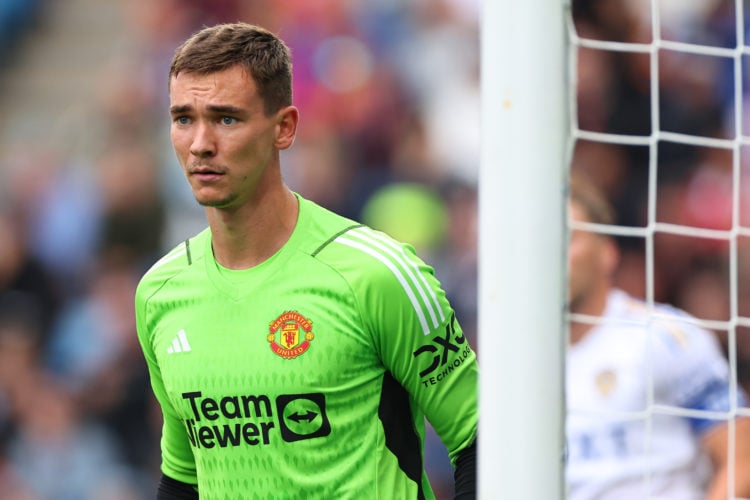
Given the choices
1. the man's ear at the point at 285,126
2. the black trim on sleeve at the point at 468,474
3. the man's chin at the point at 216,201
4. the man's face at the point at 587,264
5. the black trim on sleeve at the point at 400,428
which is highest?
the man's ear at the point at 285,126

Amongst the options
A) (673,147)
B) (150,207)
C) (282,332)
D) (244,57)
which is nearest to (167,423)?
(282,332)

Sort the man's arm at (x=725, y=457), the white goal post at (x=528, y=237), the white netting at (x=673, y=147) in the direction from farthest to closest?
the white netting at (x=673, y=147) → the man's arm at (x=725, y=457) → the white goal post at (x=528, y=237)

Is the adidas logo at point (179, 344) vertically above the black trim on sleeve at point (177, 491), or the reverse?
the adidas logo at point (179, 344)

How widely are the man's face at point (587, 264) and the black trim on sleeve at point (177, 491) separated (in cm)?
138

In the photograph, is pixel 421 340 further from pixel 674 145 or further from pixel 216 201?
pixel 674 145

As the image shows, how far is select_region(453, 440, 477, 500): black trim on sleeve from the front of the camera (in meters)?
3.30

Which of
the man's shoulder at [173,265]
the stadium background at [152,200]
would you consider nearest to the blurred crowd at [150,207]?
the stadium background at [152,200]

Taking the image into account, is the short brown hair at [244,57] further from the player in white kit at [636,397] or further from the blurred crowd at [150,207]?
the blurred crowd at [150,207]

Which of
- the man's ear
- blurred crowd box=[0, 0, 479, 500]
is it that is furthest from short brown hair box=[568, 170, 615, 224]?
blurred crowd box=[0, 0, 479, 500]

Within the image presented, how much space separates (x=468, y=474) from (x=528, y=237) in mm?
1011

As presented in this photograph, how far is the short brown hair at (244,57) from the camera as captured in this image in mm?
3307

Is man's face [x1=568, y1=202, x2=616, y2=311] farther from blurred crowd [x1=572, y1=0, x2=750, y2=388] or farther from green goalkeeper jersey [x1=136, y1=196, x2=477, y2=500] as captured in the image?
green goalkeeper jersey [x1=136, y1=196, x2=477, y2=500]

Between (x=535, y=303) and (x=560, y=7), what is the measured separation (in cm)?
57

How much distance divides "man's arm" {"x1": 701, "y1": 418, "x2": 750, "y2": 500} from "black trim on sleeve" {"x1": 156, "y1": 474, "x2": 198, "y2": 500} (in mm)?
1572
